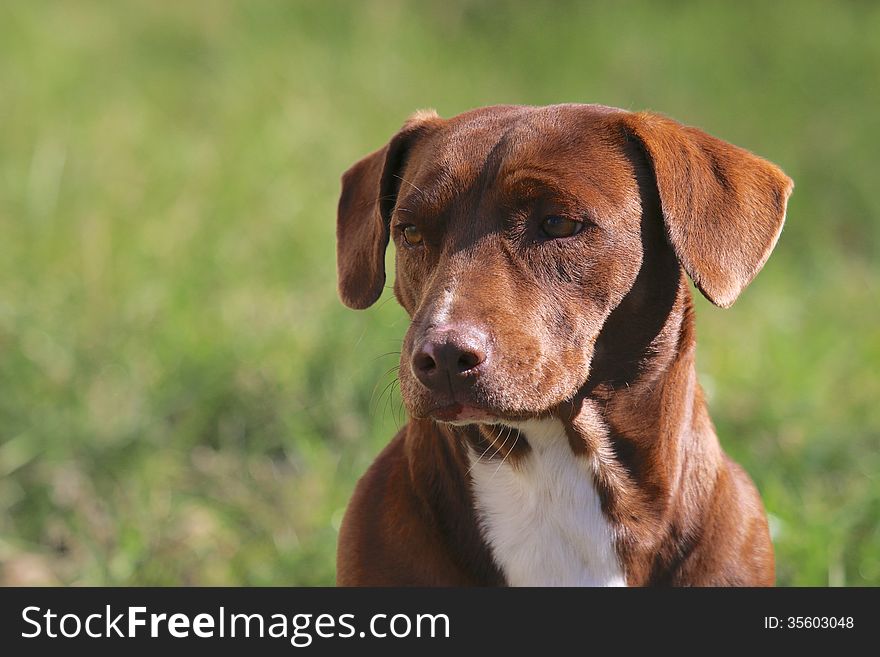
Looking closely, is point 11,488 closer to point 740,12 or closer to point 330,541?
point 330,541

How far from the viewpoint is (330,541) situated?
3982 mm

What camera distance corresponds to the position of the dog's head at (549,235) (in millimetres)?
2428

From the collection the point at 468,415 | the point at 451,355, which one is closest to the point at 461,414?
the point at 468,415

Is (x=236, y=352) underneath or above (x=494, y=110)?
underneath

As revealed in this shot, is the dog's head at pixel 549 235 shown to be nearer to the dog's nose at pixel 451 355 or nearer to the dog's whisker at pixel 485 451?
the dog's nose at pixel 451 355

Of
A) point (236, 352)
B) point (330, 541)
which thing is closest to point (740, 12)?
point (236, 352)

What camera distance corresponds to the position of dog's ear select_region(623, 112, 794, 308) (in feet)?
8.53

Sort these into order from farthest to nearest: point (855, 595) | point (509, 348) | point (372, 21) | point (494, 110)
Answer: point (372, 21) < point (855, 595) < point (494, 110) < point (509, 348)

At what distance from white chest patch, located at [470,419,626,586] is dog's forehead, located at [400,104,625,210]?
1.83ft

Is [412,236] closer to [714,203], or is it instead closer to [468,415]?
[468,415]

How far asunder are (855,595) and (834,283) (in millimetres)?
3348

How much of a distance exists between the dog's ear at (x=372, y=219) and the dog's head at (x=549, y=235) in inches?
7.4

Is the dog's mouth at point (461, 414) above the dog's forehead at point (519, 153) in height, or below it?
below

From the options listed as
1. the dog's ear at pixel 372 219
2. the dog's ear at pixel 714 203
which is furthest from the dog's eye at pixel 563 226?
the dog's ear at pixel 372 219
